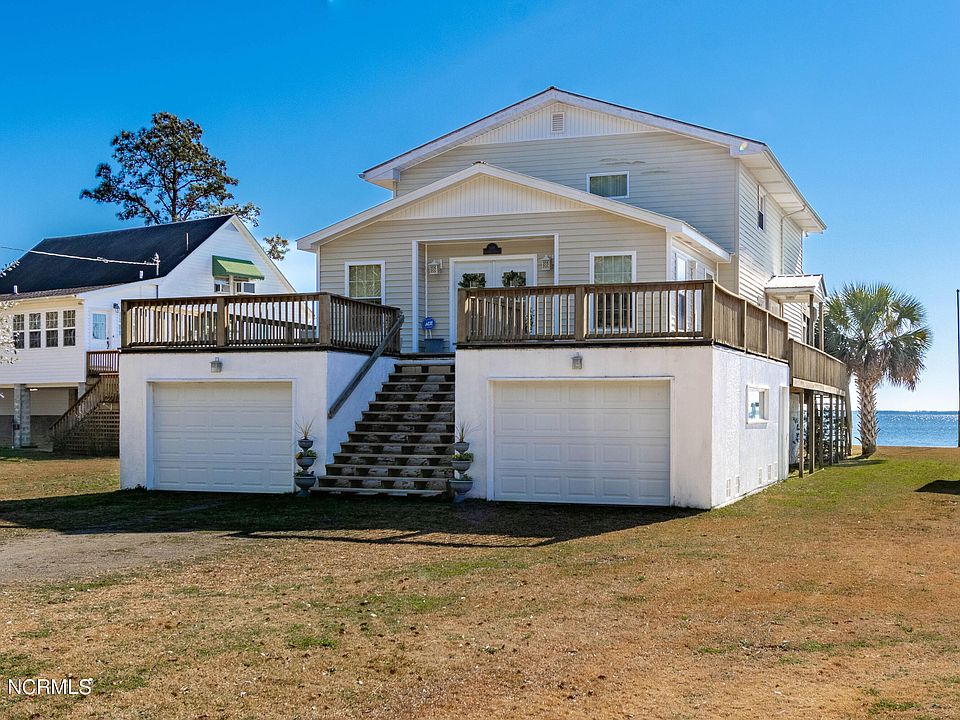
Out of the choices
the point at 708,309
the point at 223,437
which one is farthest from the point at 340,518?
the point at 708,309

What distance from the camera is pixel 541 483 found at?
15.8 metres

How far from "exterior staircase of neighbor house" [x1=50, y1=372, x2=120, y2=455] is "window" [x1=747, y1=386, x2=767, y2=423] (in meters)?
19.5

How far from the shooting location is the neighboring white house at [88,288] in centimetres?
3409

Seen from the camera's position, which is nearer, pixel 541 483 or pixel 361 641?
pixel 361 641

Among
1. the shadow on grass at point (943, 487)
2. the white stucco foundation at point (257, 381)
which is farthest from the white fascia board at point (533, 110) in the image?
the shadow on grass at point (943, 487)

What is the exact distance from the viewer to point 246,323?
17656 mm

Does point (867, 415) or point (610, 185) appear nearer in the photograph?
point (610, 185)

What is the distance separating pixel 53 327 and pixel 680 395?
86.9ft

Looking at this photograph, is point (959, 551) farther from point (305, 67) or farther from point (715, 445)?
point (305, 67)

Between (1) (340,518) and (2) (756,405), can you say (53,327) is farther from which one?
(2) (756,405)

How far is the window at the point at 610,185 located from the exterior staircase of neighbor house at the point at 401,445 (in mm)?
6572

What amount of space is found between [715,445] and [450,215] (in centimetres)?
840

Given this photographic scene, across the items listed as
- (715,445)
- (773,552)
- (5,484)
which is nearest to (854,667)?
(773,552)

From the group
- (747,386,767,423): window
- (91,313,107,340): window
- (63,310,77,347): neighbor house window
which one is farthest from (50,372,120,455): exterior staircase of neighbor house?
(747,386,767,423): window
